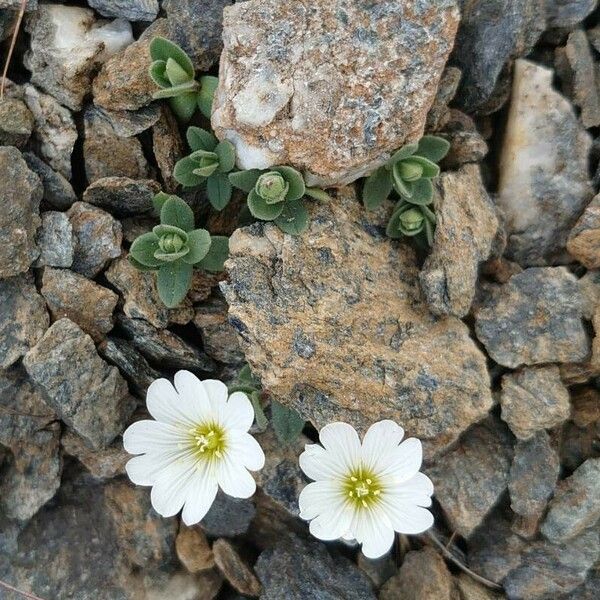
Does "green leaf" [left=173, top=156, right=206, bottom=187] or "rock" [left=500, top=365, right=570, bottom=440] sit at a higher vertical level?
"green leaf" [left=173, top=156, right=206, bottom=187]

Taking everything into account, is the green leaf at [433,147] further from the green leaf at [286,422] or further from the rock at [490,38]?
the green leaf at [286,422]

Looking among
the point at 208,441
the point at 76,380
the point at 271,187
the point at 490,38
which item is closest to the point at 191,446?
the point at 208,441

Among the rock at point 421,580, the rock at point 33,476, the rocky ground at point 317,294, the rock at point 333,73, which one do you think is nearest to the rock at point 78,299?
the rocky ground at point 317,294

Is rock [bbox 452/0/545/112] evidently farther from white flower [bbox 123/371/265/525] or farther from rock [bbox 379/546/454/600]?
rock [bbox 379/546/454/600]

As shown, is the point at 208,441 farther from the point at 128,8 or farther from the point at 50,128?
the point at 128,8

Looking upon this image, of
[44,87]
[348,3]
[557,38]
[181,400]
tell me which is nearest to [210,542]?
[181,400]

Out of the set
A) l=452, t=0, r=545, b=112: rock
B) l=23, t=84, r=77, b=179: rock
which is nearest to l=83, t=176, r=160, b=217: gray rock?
l=23, t=84, r=77, b=179: rock
